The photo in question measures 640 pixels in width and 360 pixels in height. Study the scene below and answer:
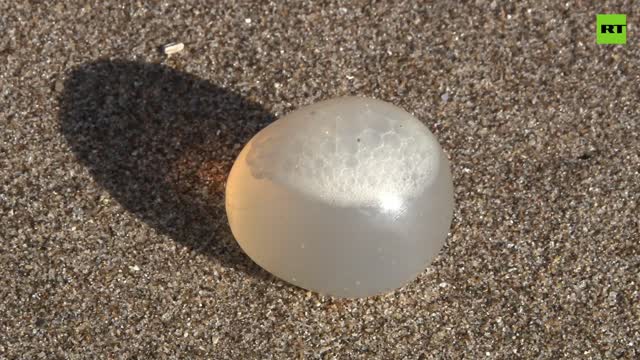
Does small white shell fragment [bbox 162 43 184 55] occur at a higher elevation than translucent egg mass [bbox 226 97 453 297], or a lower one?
higher

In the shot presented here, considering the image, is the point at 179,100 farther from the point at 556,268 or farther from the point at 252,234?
the point at 556,268

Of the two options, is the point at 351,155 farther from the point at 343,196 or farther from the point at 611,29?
the point at 611,29

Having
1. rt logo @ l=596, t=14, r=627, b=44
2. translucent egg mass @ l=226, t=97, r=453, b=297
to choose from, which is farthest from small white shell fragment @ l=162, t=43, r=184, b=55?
rt logo @ l=596, t=14, r=627, b=44

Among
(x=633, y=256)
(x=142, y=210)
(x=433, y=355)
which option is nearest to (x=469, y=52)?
(x=633, y=256)

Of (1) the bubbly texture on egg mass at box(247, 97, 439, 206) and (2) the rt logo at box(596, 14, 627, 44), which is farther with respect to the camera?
(2) the rt logo at box(596, 14, 627, 44)

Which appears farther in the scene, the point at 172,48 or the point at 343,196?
the point at 172,48

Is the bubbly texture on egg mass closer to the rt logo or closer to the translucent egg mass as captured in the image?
the translucent egg mass

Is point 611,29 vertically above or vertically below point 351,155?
below

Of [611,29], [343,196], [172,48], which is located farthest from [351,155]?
[611,29]
